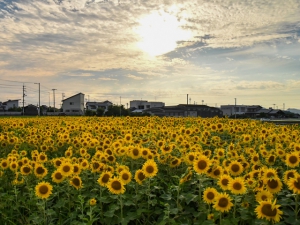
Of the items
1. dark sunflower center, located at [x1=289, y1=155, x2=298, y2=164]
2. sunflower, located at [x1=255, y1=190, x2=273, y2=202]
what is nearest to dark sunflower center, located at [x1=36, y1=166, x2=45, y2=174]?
sunflower, located at [x1=255, y1=190, x2=273, y2=202]

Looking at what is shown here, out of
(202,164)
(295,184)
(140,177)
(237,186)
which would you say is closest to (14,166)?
(140,177)

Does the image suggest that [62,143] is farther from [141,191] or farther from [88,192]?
[141,191]

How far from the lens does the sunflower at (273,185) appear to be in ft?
10.3

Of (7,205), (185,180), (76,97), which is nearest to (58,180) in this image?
(7,205)

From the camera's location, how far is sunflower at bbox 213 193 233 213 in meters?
2.98

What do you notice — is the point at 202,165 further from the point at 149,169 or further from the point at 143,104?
the point at 143,104

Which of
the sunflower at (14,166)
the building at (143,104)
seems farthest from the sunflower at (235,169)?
the building at (143,104)

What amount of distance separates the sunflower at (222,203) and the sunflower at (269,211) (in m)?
0.28

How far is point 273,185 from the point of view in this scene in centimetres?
316

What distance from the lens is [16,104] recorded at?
360 ft

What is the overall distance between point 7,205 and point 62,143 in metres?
2.72

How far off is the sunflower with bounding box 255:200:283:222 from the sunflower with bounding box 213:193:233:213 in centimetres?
28

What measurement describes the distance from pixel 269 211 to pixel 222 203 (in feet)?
1.38

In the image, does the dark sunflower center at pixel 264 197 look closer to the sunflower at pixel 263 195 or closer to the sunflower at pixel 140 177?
the sunflower at pixel 263 195
